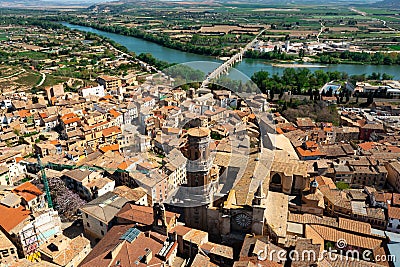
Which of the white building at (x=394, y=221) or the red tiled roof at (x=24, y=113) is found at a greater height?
the red tiled roof at (x=24, y=113)

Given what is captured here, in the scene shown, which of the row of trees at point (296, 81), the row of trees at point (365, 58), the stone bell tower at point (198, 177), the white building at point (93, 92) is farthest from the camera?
the row of trees at point (365, 58)

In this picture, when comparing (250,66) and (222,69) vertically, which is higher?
(222,69)

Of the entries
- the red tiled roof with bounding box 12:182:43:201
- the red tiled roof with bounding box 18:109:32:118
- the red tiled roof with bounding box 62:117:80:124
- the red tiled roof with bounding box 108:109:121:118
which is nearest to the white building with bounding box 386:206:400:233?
the red tiled roof with bounding box 12:182:43:201

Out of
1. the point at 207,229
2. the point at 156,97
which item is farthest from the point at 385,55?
the point at 207,229

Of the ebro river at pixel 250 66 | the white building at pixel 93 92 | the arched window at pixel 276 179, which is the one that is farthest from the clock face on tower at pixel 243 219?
the ebro river at pixel 250 66

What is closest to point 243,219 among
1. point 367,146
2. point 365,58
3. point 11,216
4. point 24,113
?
point 11,216

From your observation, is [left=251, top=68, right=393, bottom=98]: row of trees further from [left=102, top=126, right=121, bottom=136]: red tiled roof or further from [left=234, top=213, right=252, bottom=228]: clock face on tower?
[left=234, top=213, right=252, bottom=228]: clock face on tower

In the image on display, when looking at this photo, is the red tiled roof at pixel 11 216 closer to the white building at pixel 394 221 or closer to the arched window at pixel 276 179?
the arched window at pixel 276 179

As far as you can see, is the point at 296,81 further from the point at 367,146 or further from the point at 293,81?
the point at 367,146

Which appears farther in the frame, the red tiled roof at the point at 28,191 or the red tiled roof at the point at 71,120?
the red tiled roof at the point at 71,120
